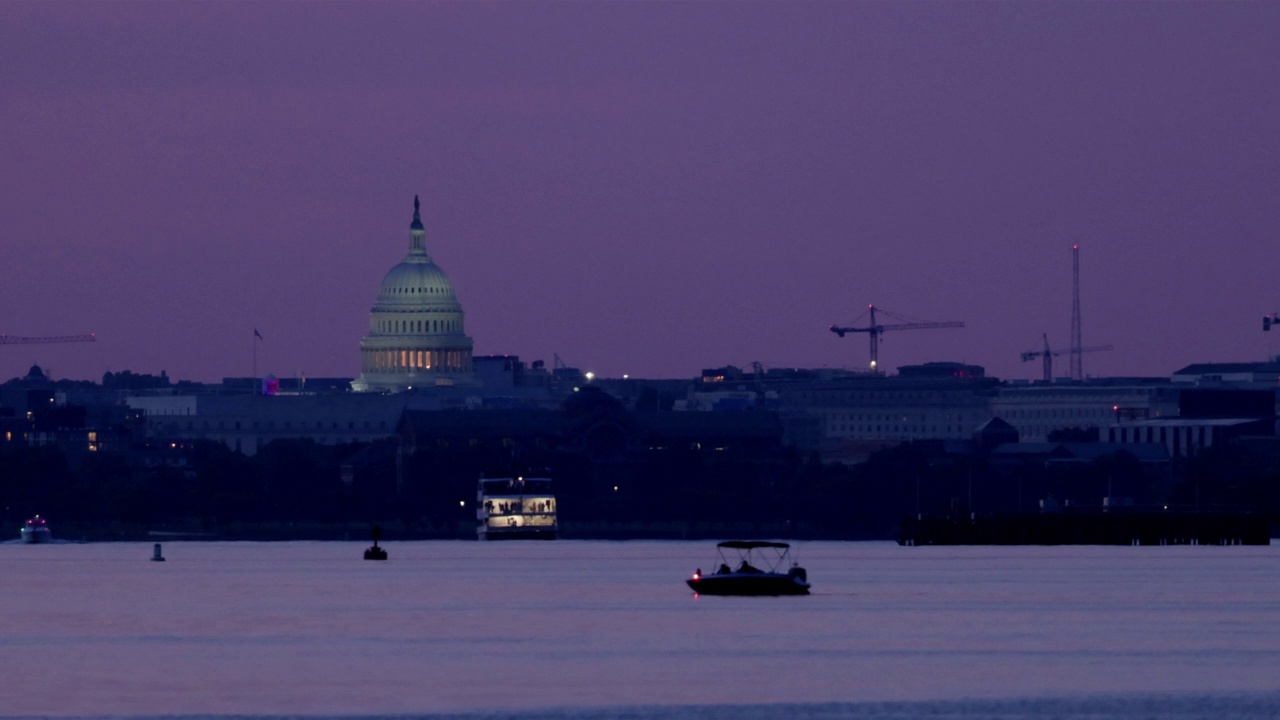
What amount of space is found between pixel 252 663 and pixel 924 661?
16755 mm

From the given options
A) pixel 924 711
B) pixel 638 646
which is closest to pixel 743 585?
pixel 638 646

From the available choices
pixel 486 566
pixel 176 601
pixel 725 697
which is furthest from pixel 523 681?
pixel 486 566

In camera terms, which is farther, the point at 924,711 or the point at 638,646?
the point at 638,646

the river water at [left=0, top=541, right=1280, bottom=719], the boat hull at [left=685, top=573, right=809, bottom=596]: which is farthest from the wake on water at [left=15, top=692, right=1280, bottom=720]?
the boat hull at [left=685, top=573, right=809, bottom=596]

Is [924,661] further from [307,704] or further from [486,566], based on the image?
[486,566]

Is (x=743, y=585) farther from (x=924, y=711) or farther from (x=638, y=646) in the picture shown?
(x=924, y=711)

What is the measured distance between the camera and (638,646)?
105 meters

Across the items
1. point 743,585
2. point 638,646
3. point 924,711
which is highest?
point 743,585

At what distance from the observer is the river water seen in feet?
287

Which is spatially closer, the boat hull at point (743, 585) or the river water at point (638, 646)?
the river water at point (638, 646)

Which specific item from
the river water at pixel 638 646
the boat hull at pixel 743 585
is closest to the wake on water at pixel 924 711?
the river water at pixel 638 646

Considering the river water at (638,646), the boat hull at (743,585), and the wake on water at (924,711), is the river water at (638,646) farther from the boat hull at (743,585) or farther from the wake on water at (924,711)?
the boat hull at (743,585)

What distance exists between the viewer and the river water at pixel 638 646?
8762 centimetres

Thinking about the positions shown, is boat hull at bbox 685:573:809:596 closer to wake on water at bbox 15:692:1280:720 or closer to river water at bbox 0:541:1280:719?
river water at bbox 0:541:1280:719
